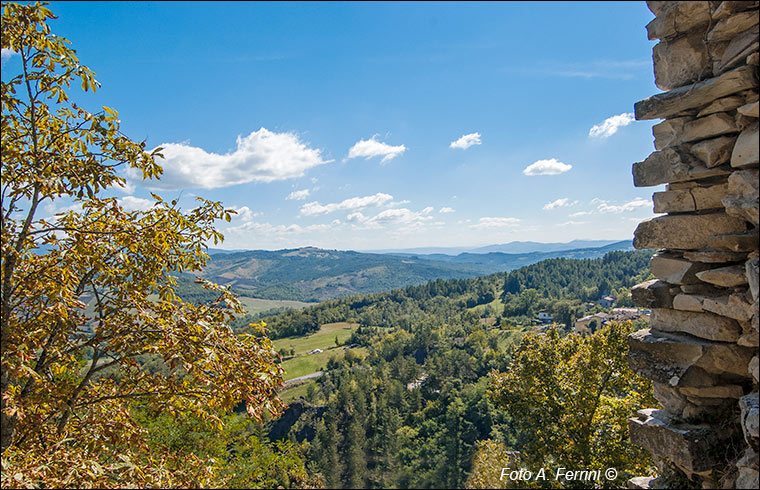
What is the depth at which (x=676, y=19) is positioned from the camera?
13.9 ft

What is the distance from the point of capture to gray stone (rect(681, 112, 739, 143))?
3842mm

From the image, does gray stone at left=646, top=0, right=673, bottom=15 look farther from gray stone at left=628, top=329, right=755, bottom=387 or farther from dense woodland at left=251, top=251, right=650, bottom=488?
dense woodland at left=251, top=251, right=650, bottom=488

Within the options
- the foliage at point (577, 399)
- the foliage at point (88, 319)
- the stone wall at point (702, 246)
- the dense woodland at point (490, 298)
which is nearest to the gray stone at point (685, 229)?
the stone wall at point (702, 246)

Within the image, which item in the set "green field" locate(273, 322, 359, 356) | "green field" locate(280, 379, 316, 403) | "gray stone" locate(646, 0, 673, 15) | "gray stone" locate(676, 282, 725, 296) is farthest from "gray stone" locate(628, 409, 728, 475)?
"green field" locate(273, 322, 359, 356)

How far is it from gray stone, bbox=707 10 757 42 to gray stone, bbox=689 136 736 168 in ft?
3.17

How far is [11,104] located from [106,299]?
2.42 metres

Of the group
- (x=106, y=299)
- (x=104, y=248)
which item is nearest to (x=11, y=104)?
(x=104, y=248)

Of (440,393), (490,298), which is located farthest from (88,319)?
(490,298)

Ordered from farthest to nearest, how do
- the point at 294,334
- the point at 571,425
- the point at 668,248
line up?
the point at 294,334
the point at 571,425
the point at 668,248

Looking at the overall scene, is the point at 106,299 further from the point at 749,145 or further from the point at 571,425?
the point at 571,425

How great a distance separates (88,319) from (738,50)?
7.31 meters

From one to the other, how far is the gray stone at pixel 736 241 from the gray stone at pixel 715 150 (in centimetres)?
71

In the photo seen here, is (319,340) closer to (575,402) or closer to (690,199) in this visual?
(575,402)

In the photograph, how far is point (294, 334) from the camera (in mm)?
151000
